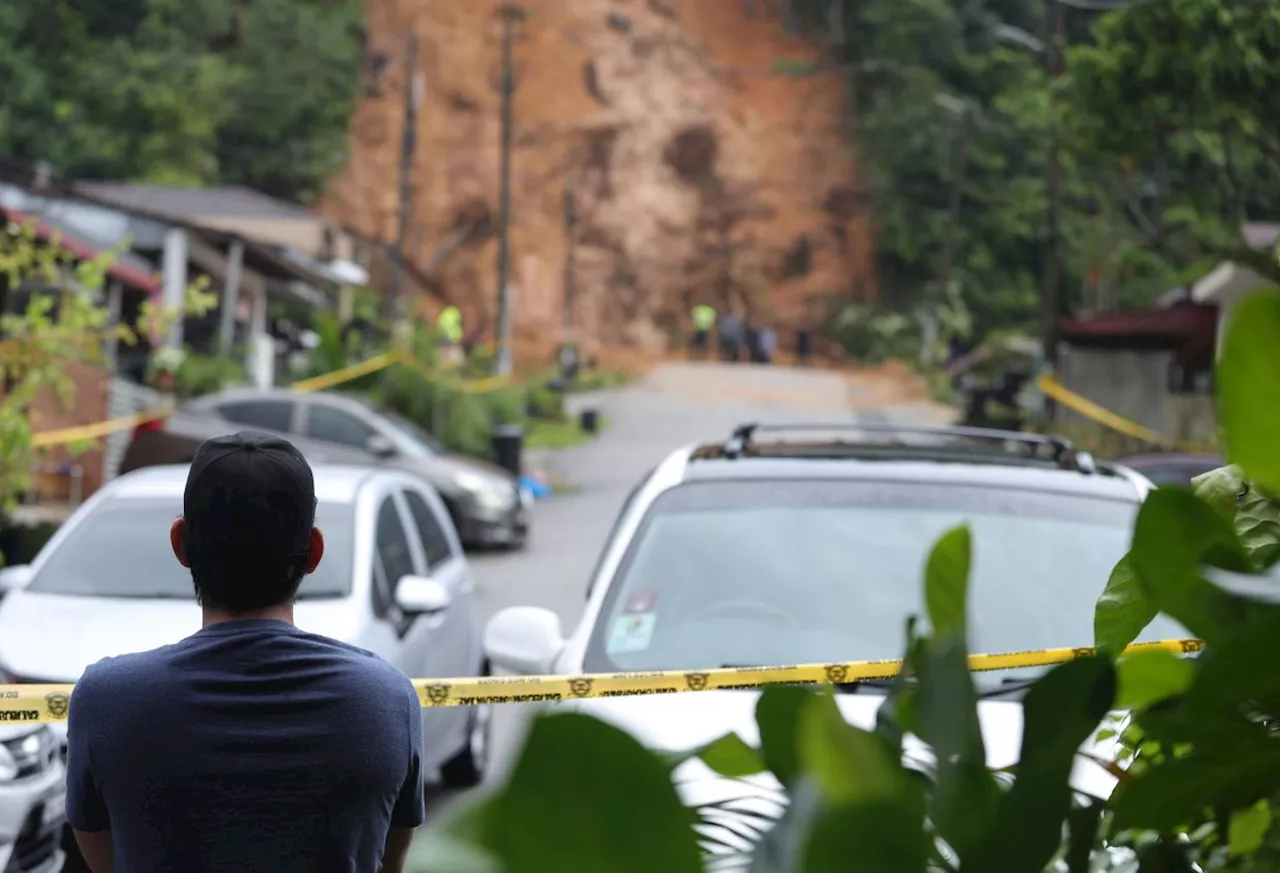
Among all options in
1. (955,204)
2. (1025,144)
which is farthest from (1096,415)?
(1025,144)

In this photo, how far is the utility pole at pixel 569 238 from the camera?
230ft

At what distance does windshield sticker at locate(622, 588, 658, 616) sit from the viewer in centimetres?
493

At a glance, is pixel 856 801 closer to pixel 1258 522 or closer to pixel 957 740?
pixel 957 740

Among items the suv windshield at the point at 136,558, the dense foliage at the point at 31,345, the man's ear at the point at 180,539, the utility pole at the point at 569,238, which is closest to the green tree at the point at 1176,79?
the dense foliage at the point at 31,345

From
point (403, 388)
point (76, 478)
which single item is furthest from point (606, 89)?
point (76, 478)

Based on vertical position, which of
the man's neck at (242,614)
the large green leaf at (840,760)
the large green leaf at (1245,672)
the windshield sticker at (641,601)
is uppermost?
the large green leaf at (1245,672)

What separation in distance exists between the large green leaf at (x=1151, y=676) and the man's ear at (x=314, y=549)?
1.89 m

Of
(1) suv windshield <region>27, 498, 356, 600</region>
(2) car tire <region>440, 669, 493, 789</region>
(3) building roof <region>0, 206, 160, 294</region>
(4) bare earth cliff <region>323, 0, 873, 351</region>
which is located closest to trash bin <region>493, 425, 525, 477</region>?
(3) building roof <region>0, 206, 160, 294</region>

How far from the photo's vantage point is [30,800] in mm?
5801

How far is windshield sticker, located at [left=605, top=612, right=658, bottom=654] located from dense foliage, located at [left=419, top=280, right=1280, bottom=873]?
382cm

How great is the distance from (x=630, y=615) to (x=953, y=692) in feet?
13.7

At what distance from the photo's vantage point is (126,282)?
25312 millimetres

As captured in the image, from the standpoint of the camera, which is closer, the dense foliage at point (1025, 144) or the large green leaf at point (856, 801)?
the large green leaf at point (856, 801)

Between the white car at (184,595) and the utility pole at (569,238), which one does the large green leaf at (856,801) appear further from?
the utility pole at (569,238)
